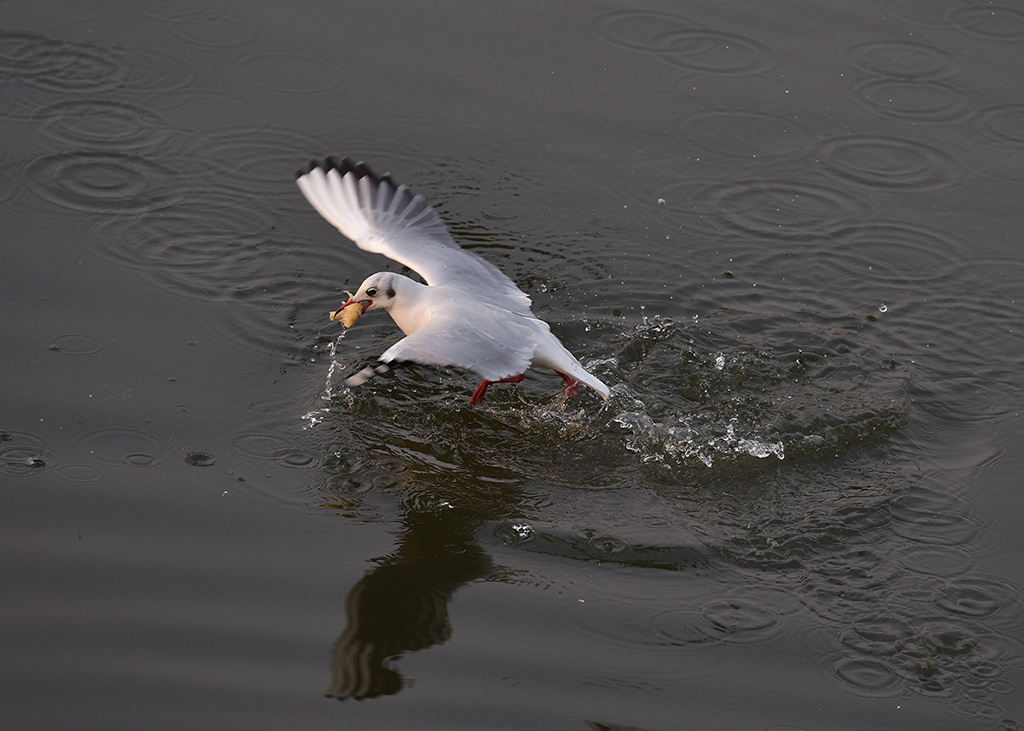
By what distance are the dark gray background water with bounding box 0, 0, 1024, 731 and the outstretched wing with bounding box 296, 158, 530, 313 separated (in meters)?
0.31

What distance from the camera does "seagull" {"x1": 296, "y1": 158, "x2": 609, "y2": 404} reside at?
5867mm

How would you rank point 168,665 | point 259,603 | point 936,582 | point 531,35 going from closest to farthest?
point 168,665 → point 259,603 → point 936,582 → point 531,35

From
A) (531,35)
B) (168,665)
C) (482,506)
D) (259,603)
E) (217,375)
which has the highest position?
(531,35)

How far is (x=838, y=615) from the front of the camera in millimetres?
5016

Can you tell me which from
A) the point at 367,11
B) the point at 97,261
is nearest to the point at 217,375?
the point at 97,261

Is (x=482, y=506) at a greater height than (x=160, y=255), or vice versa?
(x=160, y=255)

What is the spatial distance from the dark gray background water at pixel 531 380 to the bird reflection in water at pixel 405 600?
0.05 feet

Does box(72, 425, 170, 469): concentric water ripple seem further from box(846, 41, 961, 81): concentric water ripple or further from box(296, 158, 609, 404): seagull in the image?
box(846, 41, 961, 81): concentric water ripple

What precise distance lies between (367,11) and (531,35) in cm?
133

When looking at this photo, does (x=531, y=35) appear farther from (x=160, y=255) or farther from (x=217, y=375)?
(x=217, y=375)

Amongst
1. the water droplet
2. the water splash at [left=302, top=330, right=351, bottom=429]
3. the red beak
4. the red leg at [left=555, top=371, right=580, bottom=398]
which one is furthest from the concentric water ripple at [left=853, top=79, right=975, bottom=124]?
the water droplet

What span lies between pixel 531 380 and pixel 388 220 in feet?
4.43

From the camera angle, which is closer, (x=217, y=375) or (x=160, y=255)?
(x=217, y=375)

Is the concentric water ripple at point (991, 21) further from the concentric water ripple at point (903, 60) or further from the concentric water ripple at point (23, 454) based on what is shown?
the concentric water ripple at point (23, 454)
